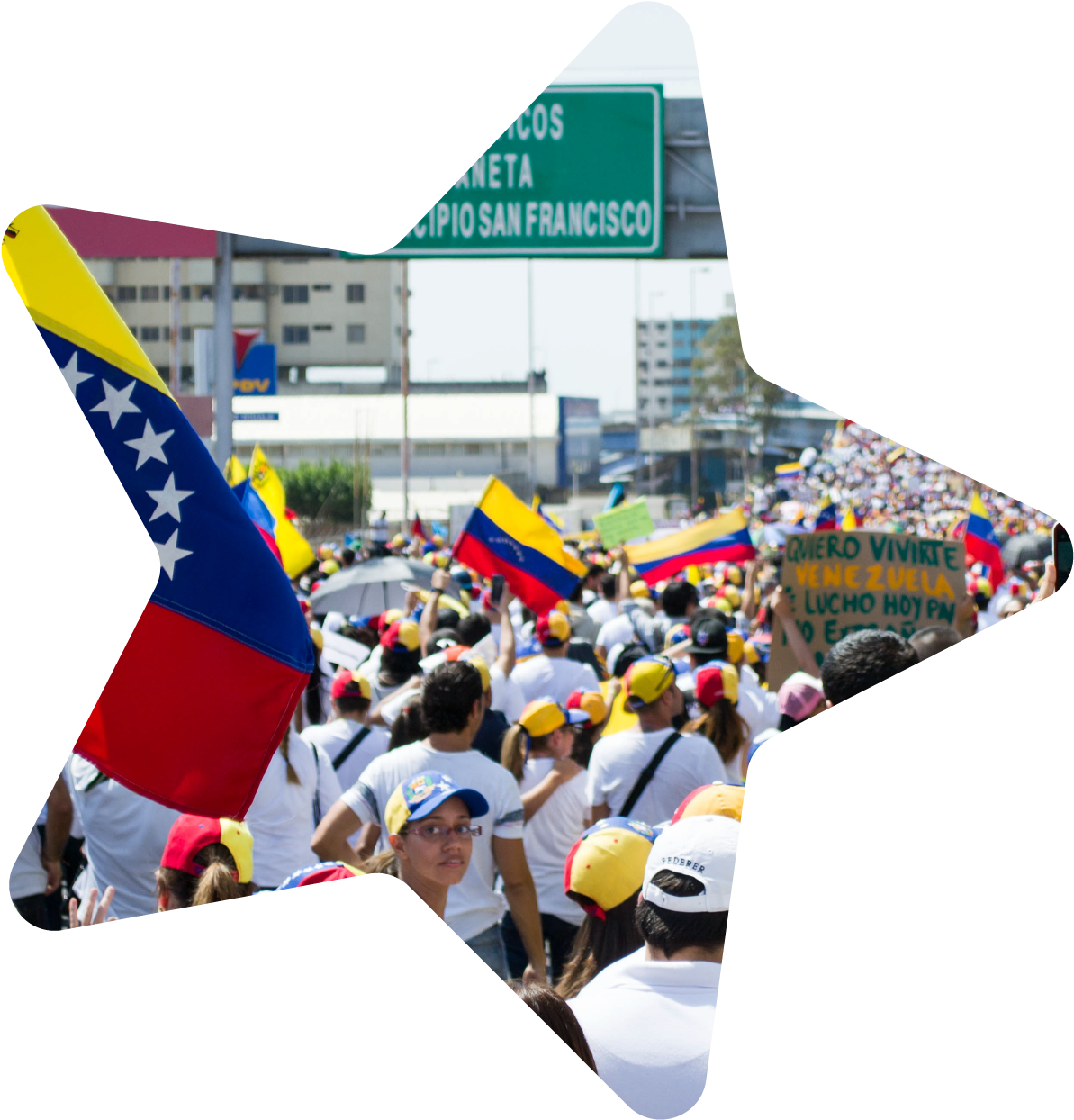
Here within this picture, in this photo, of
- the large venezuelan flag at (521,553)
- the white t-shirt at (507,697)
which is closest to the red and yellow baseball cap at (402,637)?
the white t-shirt at (507,697)

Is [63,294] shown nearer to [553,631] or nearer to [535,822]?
[535,822]

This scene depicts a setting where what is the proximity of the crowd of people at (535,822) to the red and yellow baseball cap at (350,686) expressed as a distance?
0.01 meters

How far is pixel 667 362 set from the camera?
167625 millimetres

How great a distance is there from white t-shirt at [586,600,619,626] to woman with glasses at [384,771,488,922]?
20.6 feet

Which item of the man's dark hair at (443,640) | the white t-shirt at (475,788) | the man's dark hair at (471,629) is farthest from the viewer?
the man's dark hair at (471,629)

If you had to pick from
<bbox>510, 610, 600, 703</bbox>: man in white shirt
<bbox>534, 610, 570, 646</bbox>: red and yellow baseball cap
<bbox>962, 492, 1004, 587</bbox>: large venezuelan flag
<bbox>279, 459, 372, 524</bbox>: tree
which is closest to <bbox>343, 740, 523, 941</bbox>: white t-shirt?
<bbox>510, 610, 600, 703</bbox>: man in white shirt

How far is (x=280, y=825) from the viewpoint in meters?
4.63

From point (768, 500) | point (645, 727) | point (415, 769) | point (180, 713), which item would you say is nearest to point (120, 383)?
point (180, 713)

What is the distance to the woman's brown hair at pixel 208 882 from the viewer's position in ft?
11.2

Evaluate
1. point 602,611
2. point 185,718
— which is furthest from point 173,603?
point 602,611

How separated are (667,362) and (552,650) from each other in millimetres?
163503

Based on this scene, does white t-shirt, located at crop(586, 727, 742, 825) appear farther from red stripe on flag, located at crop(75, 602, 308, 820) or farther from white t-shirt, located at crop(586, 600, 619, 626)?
white t-shirt, located at crop(586, 600, 619, 626)

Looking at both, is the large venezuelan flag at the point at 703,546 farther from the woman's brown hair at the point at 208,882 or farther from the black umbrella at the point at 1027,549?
the woman's brown hair at the point at 208,882

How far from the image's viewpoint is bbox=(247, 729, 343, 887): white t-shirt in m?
4.60
